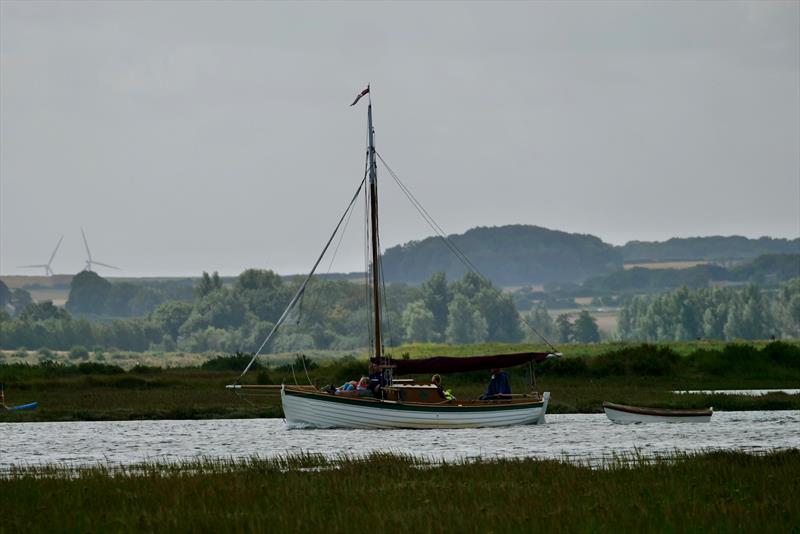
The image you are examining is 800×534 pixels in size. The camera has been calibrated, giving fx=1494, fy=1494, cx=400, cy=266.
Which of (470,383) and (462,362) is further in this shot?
(470,383)

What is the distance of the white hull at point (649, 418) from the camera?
187ft

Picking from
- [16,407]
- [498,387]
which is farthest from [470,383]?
[16,407]

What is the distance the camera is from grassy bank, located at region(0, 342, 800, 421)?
216 feet

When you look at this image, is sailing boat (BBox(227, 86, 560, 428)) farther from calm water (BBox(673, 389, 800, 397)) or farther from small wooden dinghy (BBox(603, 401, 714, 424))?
calm water (BBox(673, 389, 800, 397))

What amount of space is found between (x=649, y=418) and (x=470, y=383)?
2321 centimetres

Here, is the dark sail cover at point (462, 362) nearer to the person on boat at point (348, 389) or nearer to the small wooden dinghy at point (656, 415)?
the person on boat at point (348, 389)

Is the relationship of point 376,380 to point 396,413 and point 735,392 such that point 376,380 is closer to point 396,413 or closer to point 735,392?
point 396,413

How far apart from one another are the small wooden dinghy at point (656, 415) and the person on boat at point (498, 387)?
12.9 feet

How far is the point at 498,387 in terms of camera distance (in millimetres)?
58125

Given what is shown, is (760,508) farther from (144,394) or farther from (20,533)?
(144,394)

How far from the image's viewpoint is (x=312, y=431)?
56.8 m

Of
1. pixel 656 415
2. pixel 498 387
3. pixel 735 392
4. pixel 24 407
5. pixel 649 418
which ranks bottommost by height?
pixel 649 418

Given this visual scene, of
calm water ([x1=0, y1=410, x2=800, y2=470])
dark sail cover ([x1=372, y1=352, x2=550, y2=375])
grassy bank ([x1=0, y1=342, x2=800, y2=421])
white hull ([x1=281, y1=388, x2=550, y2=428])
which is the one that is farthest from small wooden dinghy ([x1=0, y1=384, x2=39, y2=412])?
dark sail cover ([x1=372, y1=352, x2=550, y2=375])

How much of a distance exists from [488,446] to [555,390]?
1128 inches
